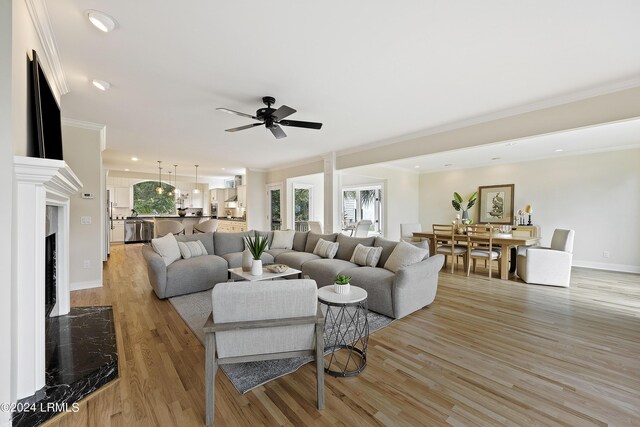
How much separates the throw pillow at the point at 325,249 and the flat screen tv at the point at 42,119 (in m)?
3.54

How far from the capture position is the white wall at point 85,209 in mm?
4121

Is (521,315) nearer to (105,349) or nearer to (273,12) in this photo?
(273,12)

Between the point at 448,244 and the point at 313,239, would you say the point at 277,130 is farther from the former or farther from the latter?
the point at 448,244

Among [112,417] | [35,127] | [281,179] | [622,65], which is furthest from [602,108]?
[281,179]

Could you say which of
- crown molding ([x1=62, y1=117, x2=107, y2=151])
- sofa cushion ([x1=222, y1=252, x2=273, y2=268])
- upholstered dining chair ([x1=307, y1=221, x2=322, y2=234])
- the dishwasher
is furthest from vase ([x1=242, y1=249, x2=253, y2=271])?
the dishwasher

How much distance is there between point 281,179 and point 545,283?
21.6ft

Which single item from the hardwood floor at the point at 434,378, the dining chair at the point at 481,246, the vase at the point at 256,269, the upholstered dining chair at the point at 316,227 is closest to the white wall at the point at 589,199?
the dining chair at the point at 481,246

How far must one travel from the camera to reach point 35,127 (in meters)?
2.03

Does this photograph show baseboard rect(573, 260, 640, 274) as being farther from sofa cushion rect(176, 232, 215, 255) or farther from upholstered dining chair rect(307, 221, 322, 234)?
sofa cushion rect(176, 232, 215, 255)

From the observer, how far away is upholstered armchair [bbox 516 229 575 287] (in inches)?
174

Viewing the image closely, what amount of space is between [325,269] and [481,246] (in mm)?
3643

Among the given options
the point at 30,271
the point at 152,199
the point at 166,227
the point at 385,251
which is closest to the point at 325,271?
the point at 385,251

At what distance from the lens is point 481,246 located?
18.2ft

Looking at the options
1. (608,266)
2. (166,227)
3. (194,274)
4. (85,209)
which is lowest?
(608,266)
